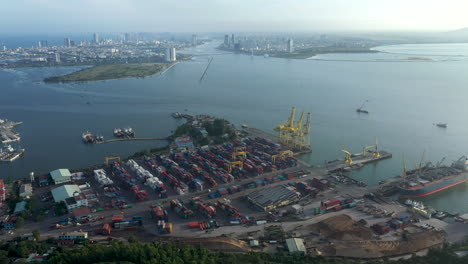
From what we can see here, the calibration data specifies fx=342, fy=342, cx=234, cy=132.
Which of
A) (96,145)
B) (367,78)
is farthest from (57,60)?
(367,78)

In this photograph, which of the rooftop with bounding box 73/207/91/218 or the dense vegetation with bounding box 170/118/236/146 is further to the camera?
the dense vegetation with bounding box 170/118/236/146

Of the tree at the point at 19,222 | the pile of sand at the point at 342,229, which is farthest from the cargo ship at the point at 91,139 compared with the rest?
the pile of sand at the point at 342,229

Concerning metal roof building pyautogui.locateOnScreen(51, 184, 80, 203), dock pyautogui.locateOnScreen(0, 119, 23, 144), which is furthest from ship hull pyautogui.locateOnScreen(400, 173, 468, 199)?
dock pyautogui.locateOnScreen(0, 119, 23, 144)

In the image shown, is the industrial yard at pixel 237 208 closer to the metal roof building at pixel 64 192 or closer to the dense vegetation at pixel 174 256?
the metal roof building at pixel 64 192

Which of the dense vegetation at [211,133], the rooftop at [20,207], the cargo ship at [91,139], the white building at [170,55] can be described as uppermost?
the white building at [170,55]

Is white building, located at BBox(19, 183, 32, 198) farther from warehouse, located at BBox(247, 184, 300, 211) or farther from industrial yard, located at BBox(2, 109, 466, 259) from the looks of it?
warehouse, located at BBox(247, 184, 300, 211)

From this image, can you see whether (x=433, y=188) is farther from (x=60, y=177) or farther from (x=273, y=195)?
(x=60, y=177)
